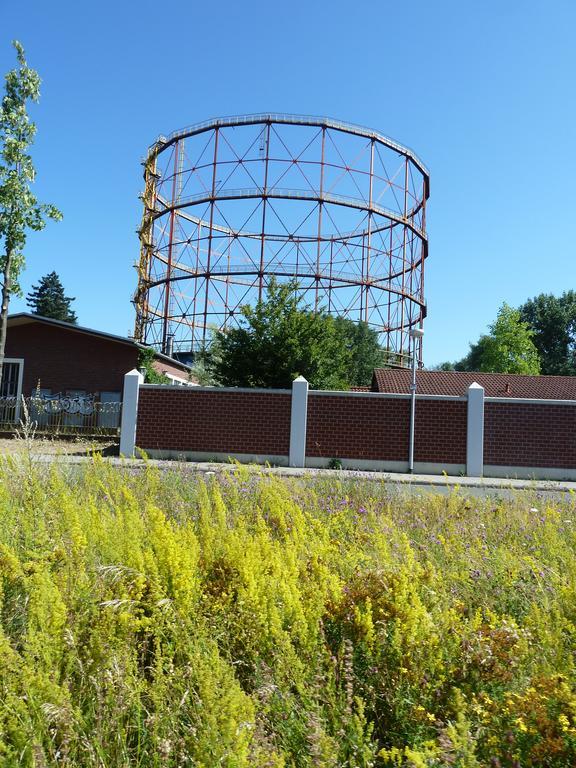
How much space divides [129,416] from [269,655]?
16475 millimetres

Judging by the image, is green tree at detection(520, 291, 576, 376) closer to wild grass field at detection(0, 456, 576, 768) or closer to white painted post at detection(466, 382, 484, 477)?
white painted post at detection(466, 382, 484, 477)

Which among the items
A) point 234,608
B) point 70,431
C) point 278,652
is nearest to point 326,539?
point 234,608

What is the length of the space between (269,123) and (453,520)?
40216 millimetres

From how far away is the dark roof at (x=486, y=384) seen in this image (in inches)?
1042

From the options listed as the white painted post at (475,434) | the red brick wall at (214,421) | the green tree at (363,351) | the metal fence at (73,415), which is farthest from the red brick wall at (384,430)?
the green tree at (363,351)

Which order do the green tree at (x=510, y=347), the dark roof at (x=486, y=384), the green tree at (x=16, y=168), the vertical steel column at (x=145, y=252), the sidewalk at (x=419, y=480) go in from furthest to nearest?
the vertical steel column at (x=145, y=252)
the green tree at (x=510, y=347)
the dark roof at (x=486, y=384)
the green tree at (x=16, y=168)
the sidewalk at (x=419, y=480)

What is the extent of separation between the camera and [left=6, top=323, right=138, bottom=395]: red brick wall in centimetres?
2622

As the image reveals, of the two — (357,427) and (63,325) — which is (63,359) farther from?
(357,427)

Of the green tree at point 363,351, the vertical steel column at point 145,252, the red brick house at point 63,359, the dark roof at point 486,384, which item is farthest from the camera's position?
the vertical steel column at point 145,252

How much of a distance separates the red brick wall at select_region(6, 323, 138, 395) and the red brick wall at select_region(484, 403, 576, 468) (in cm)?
1513

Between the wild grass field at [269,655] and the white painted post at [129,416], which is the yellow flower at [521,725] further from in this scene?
the white painted post at [129,416]

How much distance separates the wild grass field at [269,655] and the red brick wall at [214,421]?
14286 millimetres

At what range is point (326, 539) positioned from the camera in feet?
12.0

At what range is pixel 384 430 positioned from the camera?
58.6ft
